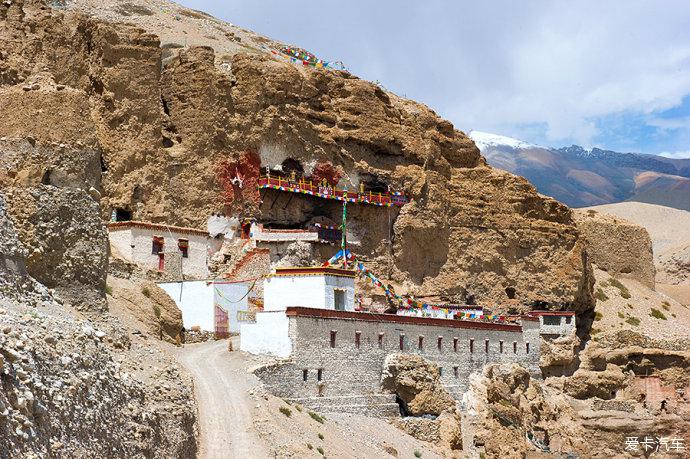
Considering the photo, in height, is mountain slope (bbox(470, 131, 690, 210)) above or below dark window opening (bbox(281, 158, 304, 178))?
above

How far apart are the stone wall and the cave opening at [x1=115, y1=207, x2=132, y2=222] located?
42.3 feet

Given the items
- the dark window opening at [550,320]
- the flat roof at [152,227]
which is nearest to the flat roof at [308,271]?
the flat roof at [152,227]

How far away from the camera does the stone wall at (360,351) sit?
1136 inches

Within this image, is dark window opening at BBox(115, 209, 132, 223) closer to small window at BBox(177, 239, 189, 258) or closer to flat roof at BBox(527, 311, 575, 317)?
small window at BBox(177, 239, 189, 258)

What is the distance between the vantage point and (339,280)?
32.2m

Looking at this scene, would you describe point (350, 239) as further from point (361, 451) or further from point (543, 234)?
point (361, 451)

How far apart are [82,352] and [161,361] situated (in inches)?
216

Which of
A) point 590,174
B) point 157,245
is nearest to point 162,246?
point 157,245

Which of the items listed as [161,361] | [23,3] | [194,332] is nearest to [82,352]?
[161,361]

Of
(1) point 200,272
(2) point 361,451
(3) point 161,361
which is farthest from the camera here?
(1) point 200,272

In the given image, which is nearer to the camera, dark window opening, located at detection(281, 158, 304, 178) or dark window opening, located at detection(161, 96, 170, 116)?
dark window opening, located at detection(161, 96, 170, 116)

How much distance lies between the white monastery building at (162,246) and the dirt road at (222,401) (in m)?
7.65

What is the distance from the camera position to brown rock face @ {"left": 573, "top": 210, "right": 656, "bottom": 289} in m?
62.8

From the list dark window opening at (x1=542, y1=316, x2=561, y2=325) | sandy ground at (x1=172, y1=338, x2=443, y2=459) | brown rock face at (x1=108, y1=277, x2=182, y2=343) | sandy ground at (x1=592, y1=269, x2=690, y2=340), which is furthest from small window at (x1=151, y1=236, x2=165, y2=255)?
sandy ground at (x1=592, y1=269, x2=690, y2=340)
